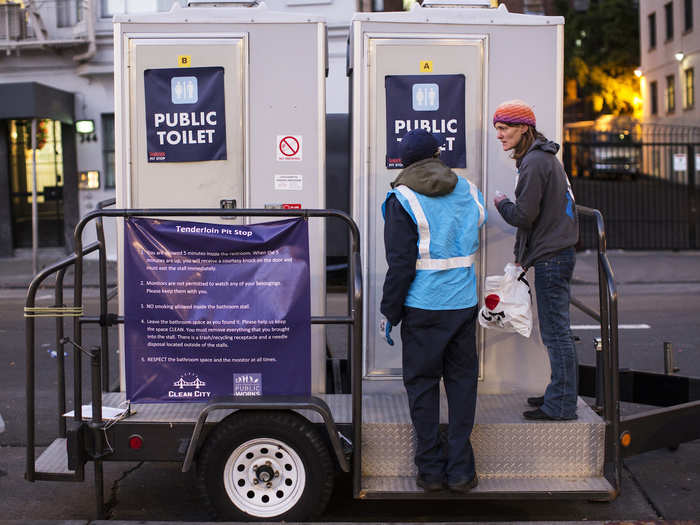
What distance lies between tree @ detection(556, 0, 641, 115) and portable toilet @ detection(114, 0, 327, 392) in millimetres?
45197

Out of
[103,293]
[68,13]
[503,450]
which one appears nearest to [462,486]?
[503,450]

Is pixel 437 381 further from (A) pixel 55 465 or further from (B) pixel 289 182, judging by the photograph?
(A) pixel 55 465

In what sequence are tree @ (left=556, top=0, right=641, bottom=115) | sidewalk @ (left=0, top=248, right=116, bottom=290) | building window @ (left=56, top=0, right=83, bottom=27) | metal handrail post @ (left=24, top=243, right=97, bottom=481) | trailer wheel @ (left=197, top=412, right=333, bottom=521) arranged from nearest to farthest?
metal handrail post @ (left=24, top=243, right=97, bottom=481), trailer wheel @ (left=197, top=412, right=333, bottom=521), sidewalk @ (left=0, top=248, right=116, bottom=290), building window @ (left=56, top=0, right=83, bottom=27), tree @ (left=556, top=0, right=641, bottom=115)

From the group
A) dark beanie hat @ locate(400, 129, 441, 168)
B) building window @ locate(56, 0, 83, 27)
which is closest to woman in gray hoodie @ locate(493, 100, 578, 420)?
dark beanie hat @ locate(400, 129, 441, 168)

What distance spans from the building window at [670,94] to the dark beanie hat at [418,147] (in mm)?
36963

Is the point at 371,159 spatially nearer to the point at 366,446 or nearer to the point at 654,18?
the point at 366,446

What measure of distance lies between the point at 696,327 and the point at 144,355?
798 centimetres

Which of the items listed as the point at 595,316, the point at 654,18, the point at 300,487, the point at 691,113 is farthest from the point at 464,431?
the point at 654,18

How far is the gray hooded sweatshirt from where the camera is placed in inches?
182

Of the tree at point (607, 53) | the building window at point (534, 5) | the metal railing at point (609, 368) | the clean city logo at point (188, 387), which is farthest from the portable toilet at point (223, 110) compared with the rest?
the tree at point (607, 53)

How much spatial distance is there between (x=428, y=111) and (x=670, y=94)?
3674cm

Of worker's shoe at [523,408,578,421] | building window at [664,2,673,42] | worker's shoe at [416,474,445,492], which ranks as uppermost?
building window at [664,2,673,42]

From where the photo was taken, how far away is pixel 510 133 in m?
4.80

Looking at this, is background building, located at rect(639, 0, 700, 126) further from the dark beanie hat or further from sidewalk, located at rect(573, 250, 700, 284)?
the dark beanie hat
